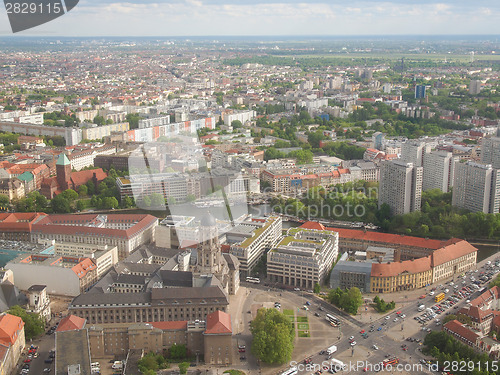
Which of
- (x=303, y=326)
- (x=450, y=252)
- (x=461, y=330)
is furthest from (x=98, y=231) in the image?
(x=461, y=330)

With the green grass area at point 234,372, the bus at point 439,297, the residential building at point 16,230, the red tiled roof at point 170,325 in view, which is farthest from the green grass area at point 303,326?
the residential building at point 16,230

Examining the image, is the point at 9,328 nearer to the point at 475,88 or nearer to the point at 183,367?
the point at 183,367

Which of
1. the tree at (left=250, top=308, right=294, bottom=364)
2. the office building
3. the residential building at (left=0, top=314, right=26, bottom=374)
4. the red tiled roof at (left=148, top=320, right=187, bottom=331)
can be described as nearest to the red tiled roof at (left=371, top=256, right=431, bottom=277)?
the tree at (left=250, top=308, right=294, bottom=364)

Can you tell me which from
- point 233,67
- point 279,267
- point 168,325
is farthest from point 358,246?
point 233,67

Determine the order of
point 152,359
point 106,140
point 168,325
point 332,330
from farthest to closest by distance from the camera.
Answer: point 106,140 < point 332,330 < point 168,325 < point 152,359

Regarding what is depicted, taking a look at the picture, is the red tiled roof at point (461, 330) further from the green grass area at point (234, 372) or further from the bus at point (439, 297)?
the green grass area at point (234, 372)

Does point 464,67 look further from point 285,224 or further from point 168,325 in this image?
point 168,325
